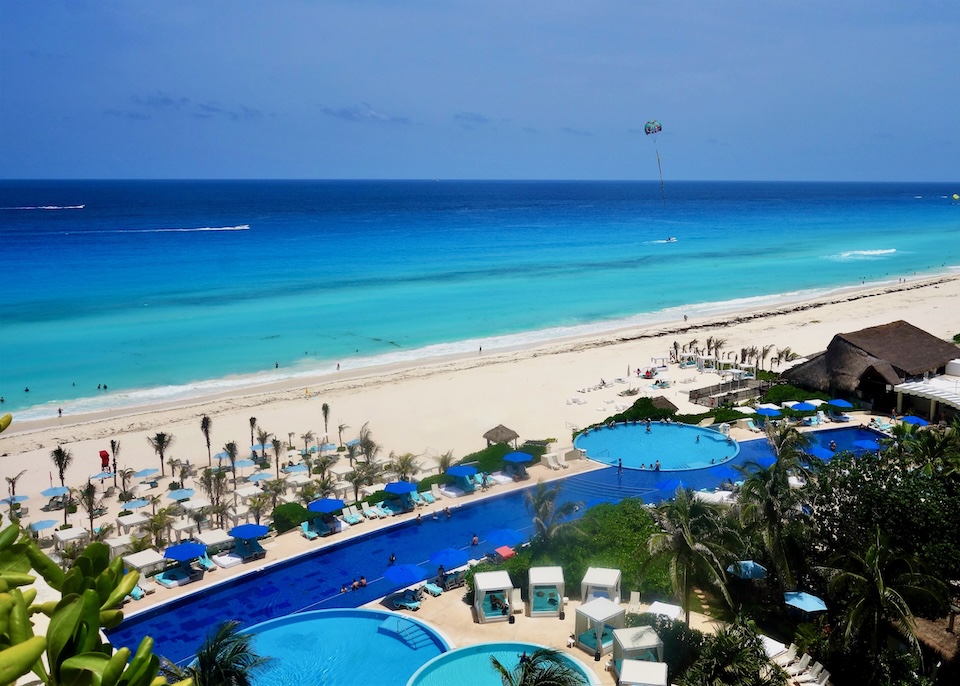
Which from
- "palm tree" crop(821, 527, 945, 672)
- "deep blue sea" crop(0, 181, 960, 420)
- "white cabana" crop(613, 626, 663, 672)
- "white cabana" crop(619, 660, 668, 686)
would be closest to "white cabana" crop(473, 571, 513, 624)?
"white cabana" crop(613, 626, 663, 672)

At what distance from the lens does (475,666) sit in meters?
14.3

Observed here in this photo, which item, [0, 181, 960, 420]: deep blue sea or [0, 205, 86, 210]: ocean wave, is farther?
[0, 205, 86, 210]: ocean wave

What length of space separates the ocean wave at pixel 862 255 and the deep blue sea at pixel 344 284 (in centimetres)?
20

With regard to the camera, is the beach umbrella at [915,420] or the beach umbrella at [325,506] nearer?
the beach umbrella at [325,506]

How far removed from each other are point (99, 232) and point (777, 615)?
4086 inches

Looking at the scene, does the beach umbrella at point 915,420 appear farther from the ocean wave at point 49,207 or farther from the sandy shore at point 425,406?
the ocean wave at point 49,207

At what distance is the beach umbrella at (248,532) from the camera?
1895 cm

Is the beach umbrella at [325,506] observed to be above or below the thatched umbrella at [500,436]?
below

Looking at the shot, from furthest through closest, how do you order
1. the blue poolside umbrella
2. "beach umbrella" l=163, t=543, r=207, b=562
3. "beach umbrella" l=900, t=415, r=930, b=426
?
1. "beach umbrella" l=900, t=415, r=930, b=426
2. the blue poolside umbrella
3. "beach umbrella" l=163, t=543, r=207, b=562

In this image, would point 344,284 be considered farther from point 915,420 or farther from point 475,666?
point 475,666

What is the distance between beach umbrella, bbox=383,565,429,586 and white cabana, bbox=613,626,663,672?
4753 mm

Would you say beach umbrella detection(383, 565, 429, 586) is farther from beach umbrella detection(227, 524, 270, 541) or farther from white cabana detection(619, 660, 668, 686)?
white cabana detection(619, 660, 668, 686)

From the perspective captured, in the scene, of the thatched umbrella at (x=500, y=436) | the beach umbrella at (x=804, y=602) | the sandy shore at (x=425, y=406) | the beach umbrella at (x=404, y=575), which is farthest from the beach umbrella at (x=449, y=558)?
the sandy shore at (x=425, y=406)

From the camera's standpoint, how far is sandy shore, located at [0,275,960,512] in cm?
2770
